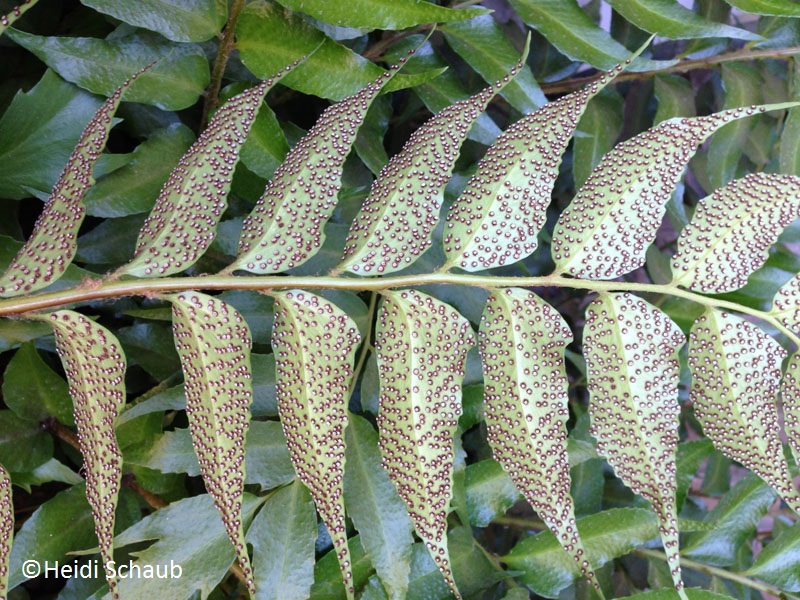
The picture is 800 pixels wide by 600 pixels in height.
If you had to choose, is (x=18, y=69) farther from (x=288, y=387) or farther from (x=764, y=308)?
(x=764, y=308)

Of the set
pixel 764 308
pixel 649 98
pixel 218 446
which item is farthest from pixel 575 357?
pixel 218 446

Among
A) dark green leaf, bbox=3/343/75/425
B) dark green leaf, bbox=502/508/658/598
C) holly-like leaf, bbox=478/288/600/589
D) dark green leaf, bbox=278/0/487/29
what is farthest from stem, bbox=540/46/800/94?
dark green leaf, bbox=3/343/75/425

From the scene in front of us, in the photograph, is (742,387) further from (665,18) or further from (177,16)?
(177,16)

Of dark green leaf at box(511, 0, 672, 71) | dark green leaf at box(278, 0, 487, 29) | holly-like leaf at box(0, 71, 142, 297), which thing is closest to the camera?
holly-like leaf at box(0, 71, 142, 297)

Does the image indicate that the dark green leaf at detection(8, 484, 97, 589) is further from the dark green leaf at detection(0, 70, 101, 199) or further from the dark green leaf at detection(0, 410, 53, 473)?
the dark green leaf at detection(0, 70, 101, 199)

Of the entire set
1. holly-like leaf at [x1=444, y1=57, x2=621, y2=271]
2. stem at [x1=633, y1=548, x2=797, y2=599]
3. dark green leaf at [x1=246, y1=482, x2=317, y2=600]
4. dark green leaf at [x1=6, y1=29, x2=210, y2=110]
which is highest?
dark green leaf at [x1=6, y1=29, x2=210, y2=110]

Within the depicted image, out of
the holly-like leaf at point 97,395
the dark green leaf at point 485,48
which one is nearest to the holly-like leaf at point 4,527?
the holly-like leaf at point 97,395

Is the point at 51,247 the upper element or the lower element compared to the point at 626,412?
upper
